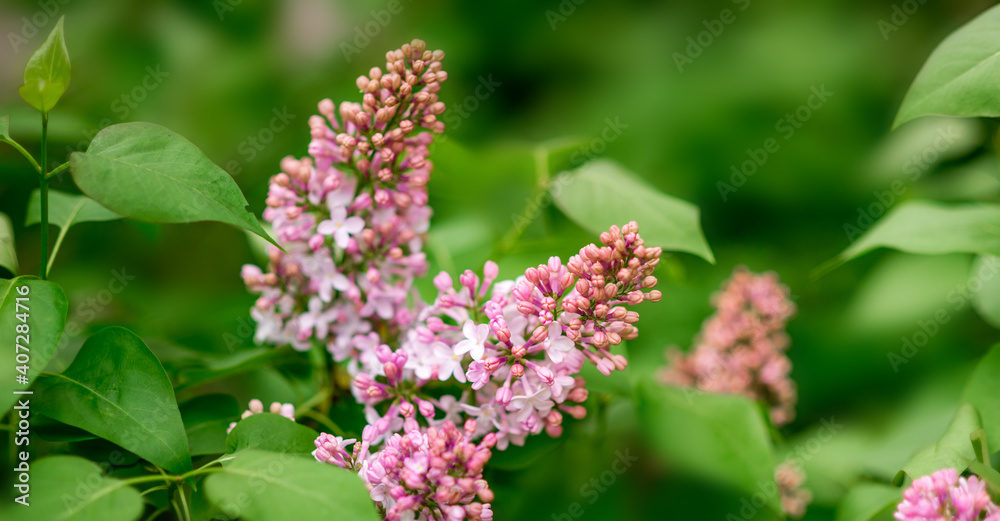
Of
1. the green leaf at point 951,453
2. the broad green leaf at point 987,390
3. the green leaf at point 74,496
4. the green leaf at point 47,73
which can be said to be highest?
the green leaf at point 47,73

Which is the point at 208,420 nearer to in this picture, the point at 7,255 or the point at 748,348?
the point at 7,255

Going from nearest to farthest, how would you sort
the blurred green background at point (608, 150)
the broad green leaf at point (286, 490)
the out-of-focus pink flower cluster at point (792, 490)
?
the broad green leaf at point (286, 490)
the out-of-focus pink flower cluster at point (792, 490)
the blurred green background at point (608, 150)

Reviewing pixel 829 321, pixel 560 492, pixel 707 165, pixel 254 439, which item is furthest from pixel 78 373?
pixel 707 165

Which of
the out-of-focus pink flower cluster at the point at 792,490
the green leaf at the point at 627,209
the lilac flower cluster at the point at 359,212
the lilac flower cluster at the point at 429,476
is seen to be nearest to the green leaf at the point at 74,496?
the lilac flower cluster at the point at 429,476

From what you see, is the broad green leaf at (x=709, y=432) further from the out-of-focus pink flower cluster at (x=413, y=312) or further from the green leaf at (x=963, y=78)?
the green leaf at (x=963, y=78)

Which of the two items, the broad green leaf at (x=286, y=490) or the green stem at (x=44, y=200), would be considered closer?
the broad green leaf at (x=286, y=490)

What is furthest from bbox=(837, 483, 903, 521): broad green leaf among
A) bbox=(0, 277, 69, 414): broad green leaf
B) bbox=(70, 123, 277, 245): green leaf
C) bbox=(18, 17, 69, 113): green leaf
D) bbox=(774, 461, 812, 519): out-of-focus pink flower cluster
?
bbox=(18, 17, 69, 113): green leaf

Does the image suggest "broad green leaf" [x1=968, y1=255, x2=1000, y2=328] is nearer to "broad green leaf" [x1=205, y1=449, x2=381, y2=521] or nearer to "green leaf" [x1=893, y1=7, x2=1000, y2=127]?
"green leaf" [x1=893, y1=7, x2=1000, y2=127]
